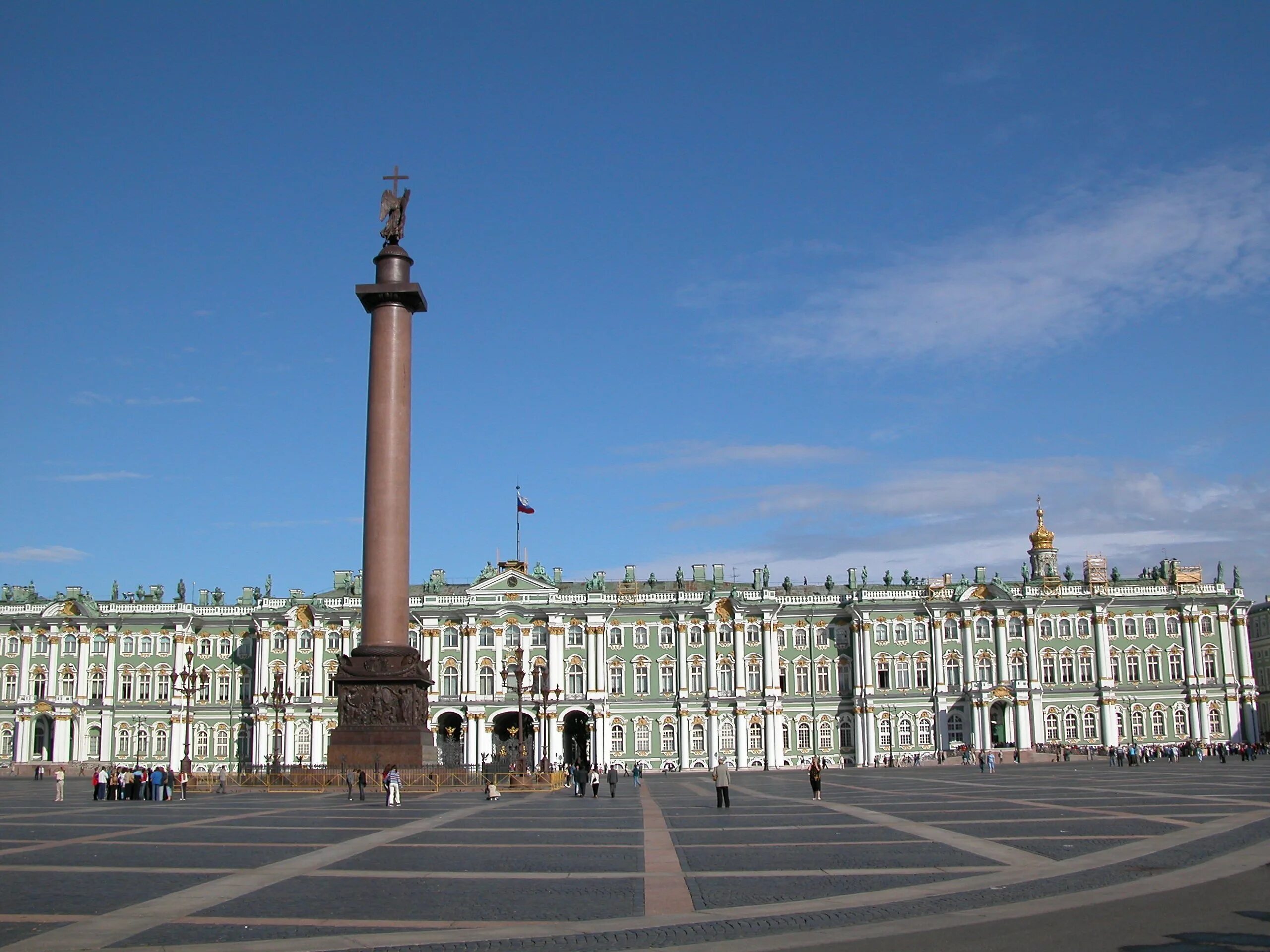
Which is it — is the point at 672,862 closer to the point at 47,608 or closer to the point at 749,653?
the point at 749,653

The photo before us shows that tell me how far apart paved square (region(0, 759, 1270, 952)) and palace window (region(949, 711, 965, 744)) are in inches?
2347

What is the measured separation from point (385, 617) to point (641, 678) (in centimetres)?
5148

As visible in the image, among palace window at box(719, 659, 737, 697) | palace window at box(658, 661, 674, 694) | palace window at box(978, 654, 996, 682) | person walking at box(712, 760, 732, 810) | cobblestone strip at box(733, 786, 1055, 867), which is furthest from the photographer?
palace window at box(658, 661, 674, 694)

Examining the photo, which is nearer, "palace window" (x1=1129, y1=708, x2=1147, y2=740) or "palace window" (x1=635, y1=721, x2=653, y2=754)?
"palace window" (x1=635, y1=721, x2=653, y2=754)

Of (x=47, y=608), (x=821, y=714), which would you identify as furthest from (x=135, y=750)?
(x=821, y=714)

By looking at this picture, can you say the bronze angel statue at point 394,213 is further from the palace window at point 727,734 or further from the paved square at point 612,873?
the palace window at point 727,734

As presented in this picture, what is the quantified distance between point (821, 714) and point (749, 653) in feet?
22.8

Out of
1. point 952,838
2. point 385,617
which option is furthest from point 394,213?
point 952,838

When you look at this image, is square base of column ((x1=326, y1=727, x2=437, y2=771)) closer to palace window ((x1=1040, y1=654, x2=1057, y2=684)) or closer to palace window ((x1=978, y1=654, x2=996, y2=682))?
palace window ((x1=978, y1=654, x2=996, y2=682))

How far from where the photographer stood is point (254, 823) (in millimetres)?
30891

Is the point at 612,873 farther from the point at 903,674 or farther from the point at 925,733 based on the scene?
the point at 903,674

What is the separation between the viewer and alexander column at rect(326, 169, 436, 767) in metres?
45.2

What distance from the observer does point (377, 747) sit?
4512cm

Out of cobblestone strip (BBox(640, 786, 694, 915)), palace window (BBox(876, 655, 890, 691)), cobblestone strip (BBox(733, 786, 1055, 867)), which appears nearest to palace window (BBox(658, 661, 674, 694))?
palace window (BBox(876, 655, 890, 691))
